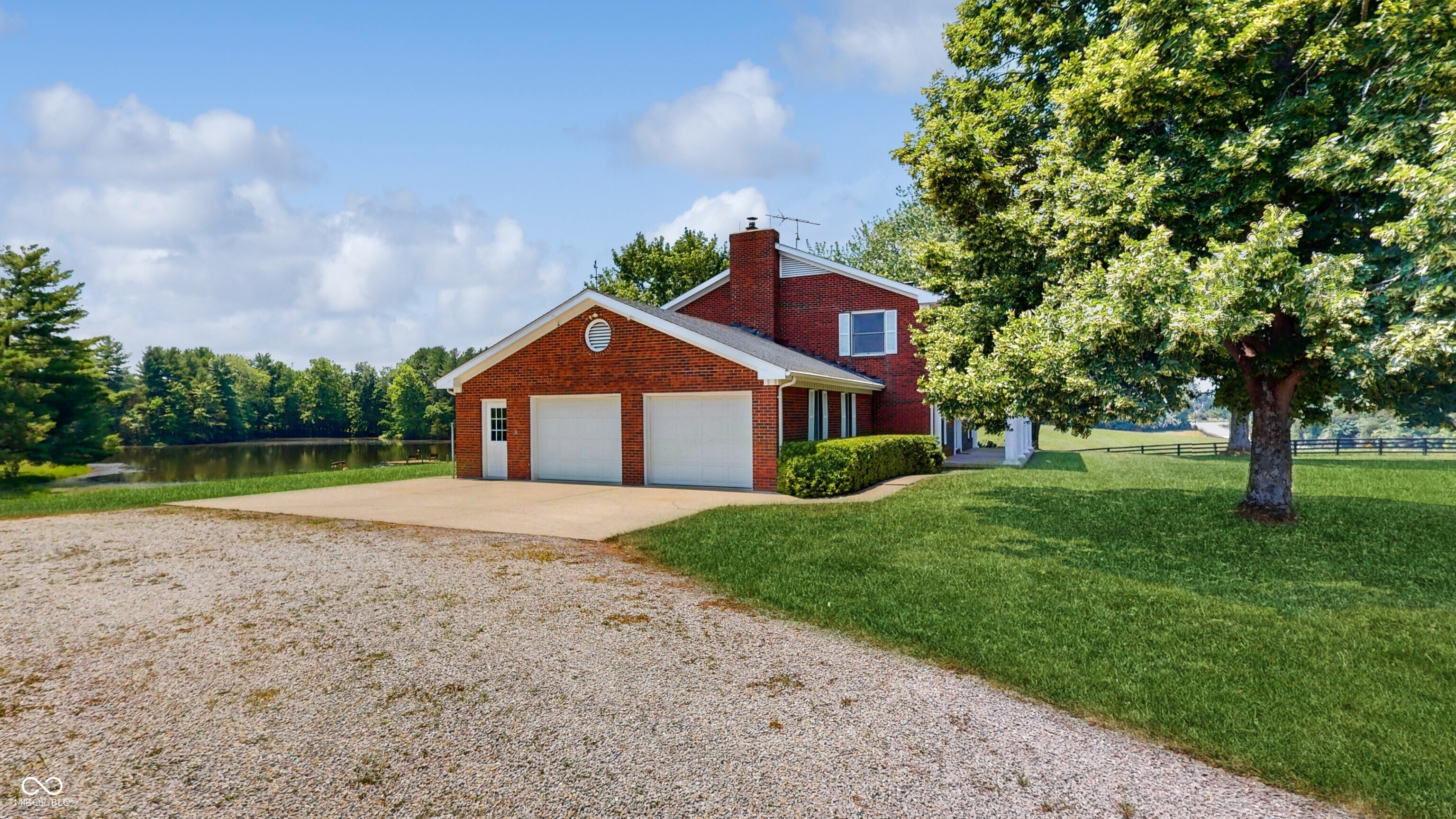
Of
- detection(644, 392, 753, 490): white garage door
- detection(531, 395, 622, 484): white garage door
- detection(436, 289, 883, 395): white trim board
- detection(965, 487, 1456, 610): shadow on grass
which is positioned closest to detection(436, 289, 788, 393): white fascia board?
detection(436, 289, 883, 395): white trim board

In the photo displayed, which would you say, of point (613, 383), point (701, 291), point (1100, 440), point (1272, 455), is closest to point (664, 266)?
point (701, 291)

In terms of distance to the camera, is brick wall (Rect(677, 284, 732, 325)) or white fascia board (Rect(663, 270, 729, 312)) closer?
brick wall (Rect(677, 284, 732, 325))

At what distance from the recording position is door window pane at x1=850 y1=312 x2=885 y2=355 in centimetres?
2034

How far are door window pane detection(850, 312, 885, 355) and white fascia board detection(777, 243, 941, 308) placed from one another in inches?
35.8

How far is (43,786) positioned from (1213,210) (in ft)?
38.4

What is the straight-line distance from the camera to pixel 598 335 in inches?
632

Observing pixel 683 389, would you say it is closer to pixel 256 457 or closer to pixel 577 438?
pixel 577 438

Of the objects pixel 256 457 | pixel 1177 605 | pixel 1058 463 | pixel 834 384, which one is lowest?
pixel 256 457

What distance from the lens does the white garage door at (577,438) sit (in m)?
16.2

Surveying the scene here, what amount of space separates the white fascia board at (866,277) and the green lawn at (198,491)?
1239cm

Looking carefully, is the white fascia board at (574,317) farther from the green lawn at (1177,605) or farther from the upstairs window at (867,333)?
the upstairs window at (867,333)

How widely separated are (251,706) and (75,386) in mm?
43985

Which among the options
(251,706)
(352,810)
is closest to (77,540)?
(251,706)

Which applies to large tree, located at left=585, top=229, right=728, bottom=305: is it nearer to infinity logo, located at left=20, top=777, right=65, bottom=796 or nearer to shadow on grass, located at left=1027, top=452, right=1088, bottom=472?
shadow on grass, located at left=1027, top=452, right=1088, bottom=472
